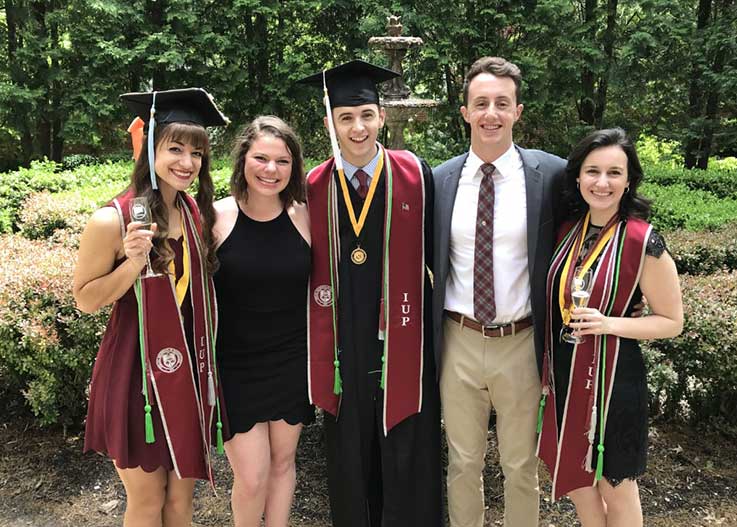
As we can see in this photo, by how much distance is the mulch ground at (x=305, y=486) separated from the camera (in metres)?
3.36

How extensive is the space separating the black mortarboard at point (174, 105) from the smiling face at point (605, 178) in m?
1.50

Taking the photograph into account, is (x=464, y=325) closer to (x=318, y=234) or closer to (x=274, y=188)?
(x=318, y=234)

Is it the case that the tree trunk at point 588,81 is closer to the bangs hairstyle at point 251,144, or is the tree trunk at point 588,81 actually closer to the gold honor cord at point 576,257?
the gold honor cord at point 576,257

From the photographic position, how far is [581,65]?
12.7 meters

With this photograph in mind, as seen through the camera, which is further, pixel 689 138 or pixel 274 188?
pixel 689 138

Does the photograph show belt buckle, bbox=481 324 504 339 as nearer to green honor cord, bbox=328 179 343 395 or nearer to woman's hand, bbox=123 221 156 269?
green honor cord, bbox=328 179 343 395

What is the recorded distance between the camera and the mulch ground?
11.0 feet

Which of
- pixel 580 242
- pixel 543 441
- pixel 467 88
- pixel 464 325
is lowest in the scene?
pixel 543 441

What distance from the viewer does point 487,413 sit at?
2.85 m

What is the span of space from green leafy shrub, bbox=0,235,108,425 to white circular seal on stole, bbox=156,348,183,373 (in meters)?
1.37

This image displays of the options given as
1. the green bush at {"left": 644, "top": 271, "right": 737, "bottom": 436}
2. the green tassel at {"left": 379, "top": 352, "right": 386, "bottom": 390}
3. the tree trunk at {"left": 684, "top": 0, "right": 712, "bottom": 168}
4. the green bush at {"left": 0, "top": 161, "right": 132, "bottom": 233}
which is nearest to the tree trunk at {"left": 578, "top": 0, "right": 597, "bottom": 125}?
the tree trunk at {"left": 684, "top": 0, "right": 712, "bottom": 168}

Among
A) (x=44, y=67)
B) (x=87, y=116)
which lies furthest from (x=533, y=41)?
(x=44, y=67)

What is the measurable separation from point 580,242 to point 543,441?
835mm

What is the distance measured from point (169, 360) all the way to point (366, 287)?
0.89 m
